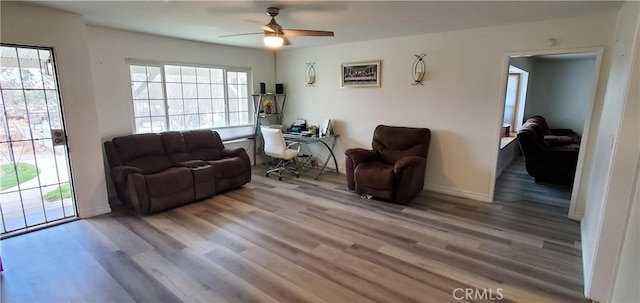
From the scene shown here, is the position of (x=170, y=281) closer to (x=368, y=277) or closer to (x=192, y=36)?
(x=368, y=277)

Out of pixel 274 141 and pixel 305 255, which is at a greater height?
→ pixel 274 141

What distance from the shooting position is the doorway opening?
4.84 meters

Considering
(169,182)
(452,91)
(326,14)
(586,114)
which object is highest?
(326,14)

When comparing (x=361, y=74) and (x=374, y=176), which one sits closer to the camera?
(x=374, y=176)

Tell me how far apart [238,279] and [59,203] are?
2.72 m

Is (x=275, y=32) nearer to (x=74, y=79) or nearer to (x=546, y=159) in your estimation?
(x=74, y=79)

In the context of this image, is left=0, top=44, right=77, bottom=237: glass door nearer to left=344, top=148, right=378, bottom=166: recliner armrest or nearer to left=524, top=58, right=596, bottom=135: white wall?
left=344, top=148, right=378, bottom=166: recliner armrest

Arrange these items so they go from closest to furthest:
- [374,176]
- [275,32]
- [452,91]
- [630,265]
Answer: [630,265] < [275,32] < [374,176] < [452,91]

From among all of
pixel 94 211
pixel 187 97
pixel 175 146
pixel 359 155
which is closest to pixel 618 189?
pixel 359 155

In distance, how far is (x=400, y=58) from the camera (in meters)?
4.47

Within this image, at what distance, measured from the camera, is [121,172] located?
352cm

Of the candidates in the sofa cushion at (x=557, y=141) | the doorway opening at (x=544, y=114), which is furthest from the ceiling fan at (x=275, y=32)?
the sofa cushion at (x=557, y=141)
